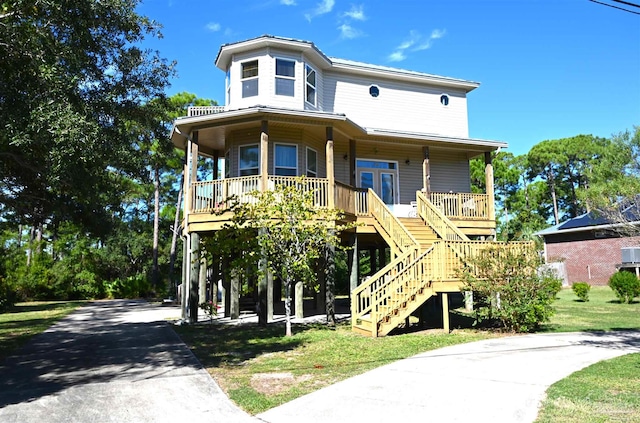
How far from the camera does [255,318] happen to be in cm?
1563

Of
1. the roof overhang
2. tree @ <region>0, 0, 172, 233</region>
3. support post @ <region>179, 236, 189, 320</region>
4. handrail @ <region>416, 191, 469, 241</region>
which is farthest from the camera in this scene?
the roof overhang

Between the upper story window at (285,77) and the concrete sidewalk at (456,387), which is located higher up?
the upper story window at (285,77)

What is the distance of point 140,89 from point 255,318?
826 cm

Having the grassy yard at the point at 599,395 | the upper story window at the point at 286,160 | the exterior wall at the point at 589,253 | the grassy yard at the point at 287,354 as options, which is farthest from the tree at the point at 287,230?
the exterior wall at the point at 589,253

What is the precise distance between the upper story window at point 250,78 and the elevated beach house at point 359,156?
4 cm

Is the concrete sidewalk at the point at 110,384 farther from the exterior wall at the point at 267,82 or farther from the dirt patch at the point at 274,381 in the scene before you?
the exterior wall at the point at 267,82

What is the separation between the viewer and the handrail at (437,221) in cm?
1359

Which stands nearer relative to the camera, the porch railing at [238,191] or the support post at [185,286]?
the porch railing at [238,191]

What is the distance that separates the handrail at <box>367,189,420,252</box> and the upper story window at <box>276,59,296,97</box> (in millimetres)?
4601

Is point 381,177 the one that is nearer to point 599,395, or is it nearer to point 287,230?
point 287,230

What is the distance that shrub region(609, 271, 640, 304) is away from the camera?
19.0 metres

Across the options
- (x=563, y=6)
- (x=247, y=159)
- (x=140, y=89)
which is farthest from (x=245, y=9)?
(x=563, y=6)

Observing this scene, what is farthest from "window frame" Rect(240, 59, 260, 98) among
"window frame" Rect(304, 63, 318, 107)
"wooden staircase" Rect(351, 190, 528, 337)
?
"wooden staircase" Rect(351, 190, 528, 337)

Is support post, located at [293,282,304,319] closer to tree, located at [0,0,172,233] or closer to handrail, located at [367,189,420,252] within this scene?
handrail, located at [367,189,420,252]
